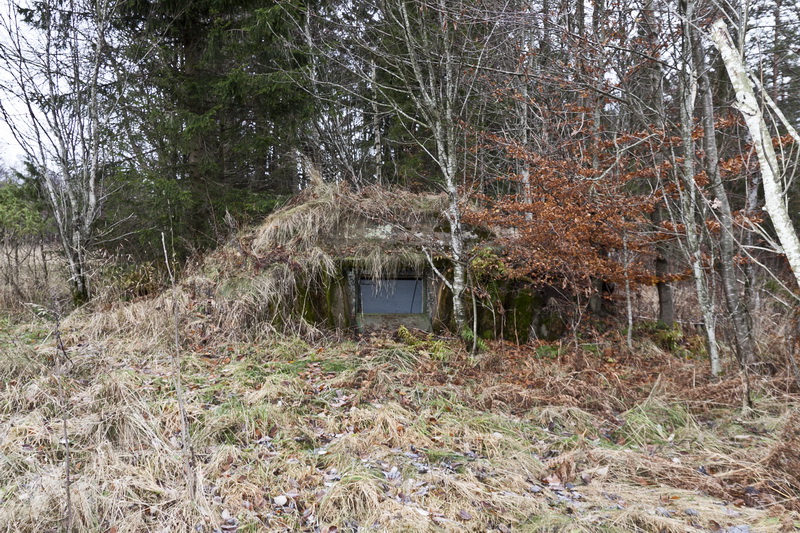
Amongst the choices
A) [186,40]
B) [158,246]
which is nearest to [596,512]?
[158,246]

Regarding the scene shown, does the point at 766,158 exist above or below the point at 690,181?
below

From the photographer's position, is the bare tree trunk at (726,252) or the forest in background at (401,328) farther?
the bare tree trunk at (726,252)

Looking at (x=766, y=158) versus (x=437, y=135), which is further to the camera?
(x=437, y=135)

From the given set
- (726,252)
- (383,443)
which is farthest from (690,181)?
(383,443)

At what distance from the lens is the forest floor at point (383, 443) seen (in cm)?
286

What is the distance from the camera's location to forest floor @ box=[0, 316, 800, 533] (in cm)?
286

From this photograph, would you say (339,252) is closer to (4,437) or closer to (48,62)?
(4,437)

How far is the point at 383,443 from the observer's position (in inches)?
147

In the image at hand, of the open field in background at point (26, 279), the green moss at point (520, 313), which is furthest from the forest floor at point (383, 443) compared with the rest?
the open field in background at point (26, 279)

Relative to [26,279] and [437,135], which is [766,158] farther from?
[26,279]

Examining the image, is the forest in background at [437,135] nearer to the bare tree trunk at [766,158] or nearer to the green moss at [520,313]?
the green moss at [520,313]

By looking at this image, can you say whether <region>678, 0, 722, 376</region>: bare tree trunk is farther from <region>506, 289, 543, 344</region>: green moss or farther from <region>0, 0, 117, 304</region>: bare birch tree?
<region>0, 0, 117, 304</region>: bare birch tree

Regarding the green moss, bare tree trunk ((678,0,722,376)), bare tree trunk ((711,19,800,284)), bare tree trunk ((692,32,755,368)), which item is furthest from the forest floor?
bare tree trunk ((711,19,800,284))

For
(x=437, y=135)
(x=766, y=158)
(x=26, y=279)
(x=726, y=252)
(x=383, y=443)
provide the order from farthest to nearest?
(x=26, y=279), (x=437, y=135), (x=726, y=252), (x=383, y=443), (x=766, y=158)
